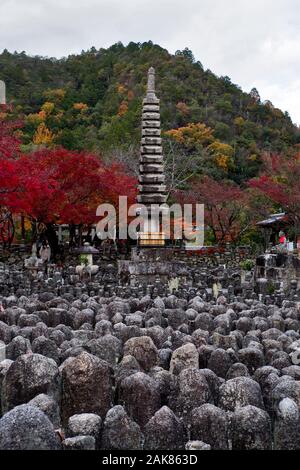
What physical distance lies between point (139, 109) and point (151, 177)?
74.6 ft

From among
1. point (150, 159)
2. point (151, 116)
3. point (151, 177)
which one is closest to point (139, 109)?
point (151, 116)

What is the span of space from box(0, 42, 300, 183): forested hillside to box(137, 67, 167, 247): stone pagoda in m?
13.3

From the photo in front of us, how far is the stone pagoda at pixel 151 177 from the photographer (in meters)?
23.9

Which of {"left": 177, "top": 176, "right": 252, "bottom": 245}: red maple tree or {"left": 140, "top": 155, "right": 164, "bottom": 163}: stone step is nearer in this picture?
{"left": 140, "top": 155, "right": 164, "bottom": 163}: stone step

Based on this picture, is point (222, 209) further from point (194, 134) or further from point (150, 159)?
point (194, 134)

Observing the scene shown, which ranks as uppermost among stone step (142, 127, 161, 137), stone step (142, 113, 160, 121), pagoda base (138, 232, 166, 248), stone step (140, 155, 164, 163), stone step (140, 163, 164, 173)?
stone step (142, 113, 160, 121)

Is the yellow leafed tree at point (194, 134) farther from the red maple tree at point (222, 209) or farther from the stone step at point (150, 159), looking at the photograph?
the stone step at point (150, 159)

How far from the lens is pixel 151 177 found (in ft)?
80.8

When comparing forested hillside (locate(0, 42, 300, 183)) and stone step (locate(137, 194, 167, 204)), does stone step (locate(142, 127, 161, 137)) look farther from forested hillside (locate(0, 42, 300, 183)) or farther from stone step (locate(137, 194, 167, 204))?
forested hillside (locate(0, 42, 300, 183))

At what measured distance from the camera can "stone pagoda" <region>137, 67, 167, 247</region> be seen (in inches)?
942

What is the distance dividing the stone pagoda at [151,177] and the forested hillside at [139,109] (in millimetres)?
13314

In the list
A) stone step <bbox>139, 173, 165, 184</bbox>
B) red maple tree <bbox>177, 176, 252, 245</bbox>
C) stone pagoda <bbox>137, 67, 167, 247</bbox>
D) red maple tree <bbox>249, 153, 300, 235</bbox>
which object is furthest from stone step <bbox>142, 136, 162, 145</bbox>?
red maple tree <bbox>177, 176, 252, 245</bbox>

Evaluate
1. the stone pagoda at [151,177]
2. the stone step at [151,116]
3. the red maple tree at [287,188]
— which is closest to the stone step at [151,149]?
the stone pagoda at [151,177]
